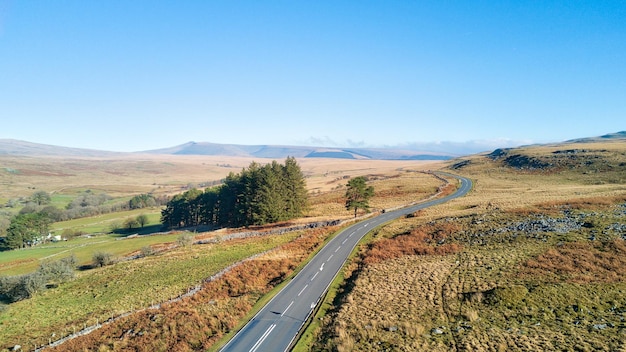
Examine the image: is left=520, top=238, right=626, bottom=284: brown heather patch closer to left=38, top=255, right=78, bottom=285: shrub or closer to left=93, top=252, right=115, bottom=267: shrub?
left=38, top=255, right=78, bottom=285: shrub

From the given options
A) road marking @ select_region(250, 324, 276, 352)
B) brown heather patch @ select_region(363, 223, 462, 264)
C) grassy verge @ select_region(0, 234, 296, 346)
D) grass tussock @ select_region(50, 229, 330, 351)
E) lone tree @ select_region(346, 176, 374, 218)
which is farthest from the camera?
lone tree @ select_region(346, 176, 374, 218)

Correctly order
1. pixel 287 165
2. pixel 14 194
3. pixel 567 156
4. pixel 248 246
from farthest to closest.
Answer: pixel 14 194
pixel 567 156
pixel 287 165
pixel 248 246

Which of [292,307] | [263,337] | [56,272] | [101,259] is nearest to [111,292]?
[56,272]

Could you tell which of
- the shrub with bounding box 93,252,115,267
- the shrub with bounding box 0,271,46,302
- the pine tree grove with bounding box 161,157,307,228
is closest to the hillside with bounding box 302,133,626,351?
the pine tree grove with bounding box 161,157,307,228

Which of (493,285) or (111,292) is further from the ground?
(493,285)

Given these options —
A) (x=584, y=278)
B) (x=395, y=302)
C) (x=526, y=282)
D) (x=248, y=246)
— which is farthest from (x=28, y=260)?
(x=584, y=278)

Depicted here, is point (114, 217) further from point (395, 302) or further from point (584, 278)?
point (584, 278)

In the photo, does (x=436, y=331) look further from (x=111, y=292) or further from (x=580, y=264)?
(x=111, y=292)
